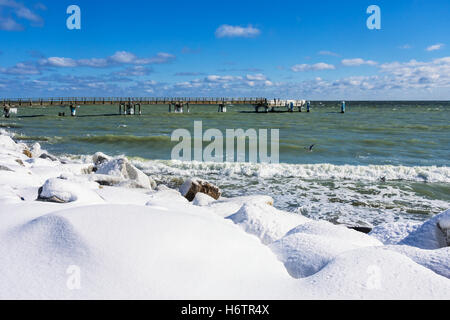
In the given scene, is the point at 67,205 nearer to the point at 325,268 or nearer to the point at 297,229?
the point at 297,229

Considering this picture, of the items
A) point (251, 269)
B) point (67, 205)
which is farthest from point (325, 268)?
point (67, 205)

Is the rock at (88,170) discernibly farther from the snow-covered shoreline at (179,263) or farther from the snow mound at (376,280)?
the snow mound at (376,280)

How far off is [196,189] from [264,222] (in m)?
3.29

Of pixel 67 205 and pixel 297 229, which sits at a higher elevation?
pixel 67 205

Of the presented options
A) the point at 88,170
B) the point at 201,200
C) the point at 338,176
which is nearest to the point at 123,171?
the point at 88,170

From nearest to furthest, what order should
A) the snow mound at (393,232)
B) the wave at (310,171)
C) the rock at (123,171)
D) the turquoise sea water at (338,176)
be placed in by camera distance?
the snow mound at (393,232) → the turquoise sea water at (338,176) → the rock at (123,171) → the wave at (310,171)

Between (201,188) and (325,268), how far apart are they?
Result: 5145mm

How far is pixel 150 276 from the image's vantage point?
8.21 ft

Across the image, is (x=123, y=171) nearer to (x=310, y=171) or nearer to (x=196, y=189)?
(x=196, y=189)

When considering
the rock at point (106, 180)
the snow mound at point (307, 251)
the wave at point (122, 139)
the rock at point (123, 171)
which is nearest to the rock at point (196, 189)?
the rock at point (123, 171)

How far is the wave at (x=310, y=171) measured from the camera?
454 inches

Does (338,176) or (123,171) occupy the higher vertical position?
(123,171)

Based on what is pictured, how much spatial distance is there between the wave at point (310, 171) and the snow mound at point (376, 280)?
8797 millimetres

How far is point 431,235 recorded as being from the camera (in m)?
4.16
